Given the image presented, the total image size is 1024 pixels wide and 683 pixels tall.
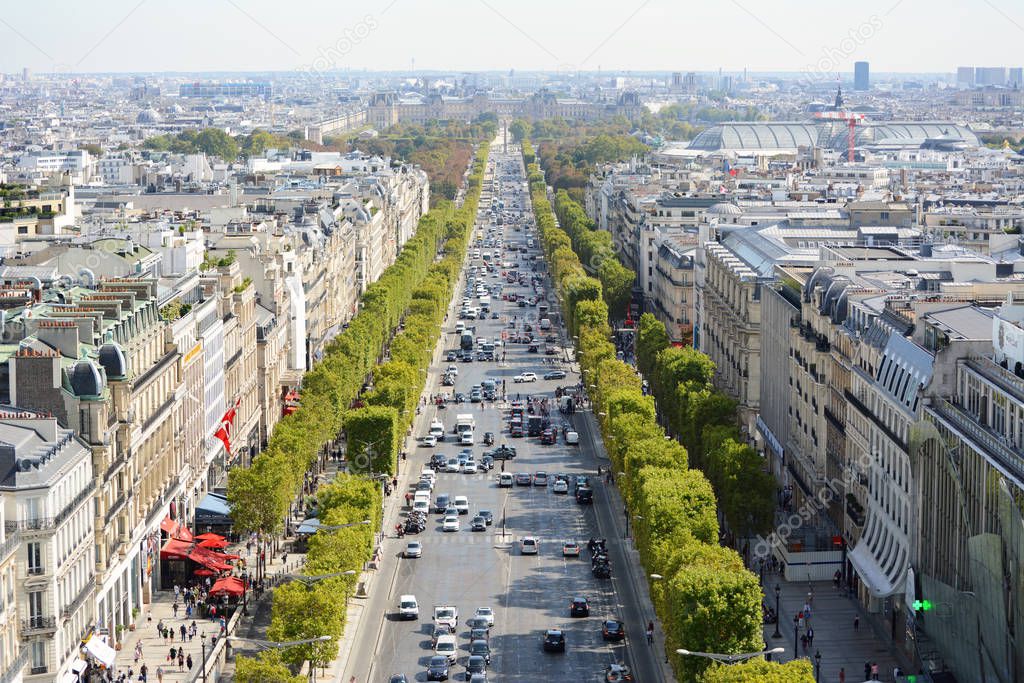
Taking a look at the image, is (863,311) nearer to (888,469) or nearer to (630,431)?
(888,469)

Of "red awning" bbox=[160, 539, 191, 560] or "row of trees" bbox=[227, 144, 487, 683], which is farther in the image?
"red awning" bbox=[160, 539, 191, 560]

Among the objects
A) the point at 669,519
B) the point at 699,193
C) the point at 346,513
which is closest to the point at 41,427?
the point at 346,513

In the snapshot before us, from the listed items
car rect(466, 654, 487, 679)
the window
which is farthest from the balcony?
car rect(466, 654, 487, 679)

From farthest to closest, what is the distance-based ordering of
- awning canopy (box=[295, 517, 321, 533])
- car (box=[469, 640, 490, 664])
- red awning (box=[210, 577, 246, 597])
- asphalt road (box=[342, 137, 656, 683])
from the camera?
1. awning canopy (box=[295, 517, 321, 533])
2. red awning (box=[210, 577, 246, 597])
3. asphalt road (box=[342, 137, 656, 683])
4. car (box=[469, 640, 490, 664])

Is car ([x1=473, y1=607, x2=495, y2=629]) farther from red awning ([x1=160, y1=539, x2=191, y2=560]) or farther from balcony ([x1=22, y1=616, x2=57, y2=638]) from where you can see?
balcony ([x1=22, y1=616, x2=57, y2=638])

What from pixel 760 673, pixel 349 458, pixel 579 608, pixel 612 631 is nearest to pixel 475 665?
pixel 612 631

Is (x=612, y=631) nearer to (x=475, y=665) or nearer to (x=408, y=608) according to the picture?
(x=475, y=665)
